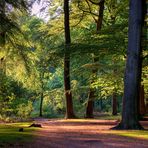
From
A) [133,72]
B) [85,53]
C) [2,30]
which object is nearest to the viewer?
[2,30]

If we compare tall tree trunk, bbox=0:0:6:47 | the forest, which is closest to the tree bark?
the forest

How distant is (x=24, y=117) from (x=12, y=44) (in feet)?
46.6

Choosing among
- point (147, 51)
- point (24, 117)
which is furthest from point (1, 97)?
point (147, 51)

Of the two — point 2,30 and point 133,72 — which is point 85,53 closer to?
point 133,72

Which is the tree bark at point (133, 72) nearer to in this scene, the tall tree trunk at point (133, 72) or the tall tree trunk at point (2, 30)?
the tall tree trunk at point (133, 72)

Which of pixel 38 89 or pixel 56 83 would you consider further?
pixel 56 83

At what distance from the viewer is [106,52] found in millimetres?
23125

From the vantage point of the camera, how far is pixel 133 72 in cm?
1780

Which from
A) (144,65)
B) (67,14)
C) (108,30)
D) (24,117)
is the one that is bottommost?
(24,117)

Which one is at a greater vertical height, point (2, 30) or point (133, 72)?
point (2, 30)

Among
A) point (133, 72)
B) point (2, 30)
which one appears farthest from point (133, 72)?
point (2, 30)

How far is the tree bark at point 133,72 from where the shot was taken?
17.6m

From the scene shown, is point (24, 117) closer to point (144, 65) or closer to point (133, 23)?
point (144, 65)

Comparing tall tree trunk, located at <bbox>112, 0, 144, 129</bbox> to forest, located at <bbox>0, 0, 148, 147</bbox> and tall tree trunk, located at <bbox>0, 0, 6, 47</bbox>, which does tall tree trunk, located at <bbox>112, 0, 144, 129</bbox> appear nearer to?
forest, located at <bbox>0, 0, 148, 147</bbox>
